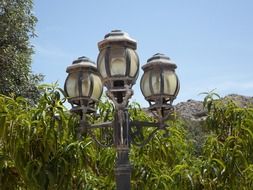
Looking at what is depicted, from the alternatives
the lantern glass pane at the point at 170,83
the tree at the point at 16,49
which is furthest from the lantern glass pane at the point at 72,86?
the tree at the point at 16,49

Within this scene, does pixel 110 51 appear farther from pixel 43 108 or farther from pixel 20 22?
pixel 20 22

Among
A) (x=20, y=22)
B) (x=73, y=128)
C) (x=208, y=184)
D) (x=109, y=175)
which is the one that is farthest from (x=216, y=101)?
(x=20, y=22)

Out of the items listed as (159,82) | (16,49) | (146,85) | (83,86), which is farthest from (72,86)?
(16,49)

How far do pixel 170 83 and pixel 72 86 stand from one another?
82cm

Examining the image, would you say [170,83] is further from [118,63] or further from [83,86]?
[83,86]

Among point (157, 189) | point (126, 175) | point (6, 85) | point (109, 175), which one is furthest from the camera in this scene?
point (6, 85)

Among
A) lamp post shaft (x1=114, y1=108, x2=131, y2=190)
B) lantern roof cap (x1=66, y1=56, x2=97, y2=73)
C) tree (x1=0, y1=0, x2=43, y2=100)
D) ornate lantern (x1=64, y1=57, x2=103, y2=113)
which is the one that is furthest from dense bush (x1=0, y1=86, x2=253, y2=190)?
tree (x1=0, y1=0, x2=43, y2=100)

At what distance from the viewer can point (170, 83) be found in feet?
Result: 14.4

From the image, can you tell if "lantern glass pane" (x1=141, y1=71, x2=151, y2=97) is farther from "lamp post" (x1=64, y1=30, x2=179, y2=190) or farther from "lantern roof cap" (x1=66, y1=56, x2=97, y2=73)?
"lantern roof cap" (x1=66, y1=56, x2=97, y2=73)

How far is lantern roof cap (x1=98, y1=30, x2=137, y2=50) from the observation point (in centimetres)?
423

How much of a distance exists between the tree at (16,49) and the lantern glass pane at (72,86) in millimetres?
9142

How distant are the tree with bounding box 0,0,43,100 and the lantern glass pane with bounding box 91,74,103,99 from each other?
361 inches

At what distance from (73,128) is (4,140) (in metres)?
0.76

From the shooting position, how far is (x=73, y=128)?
5.30m
